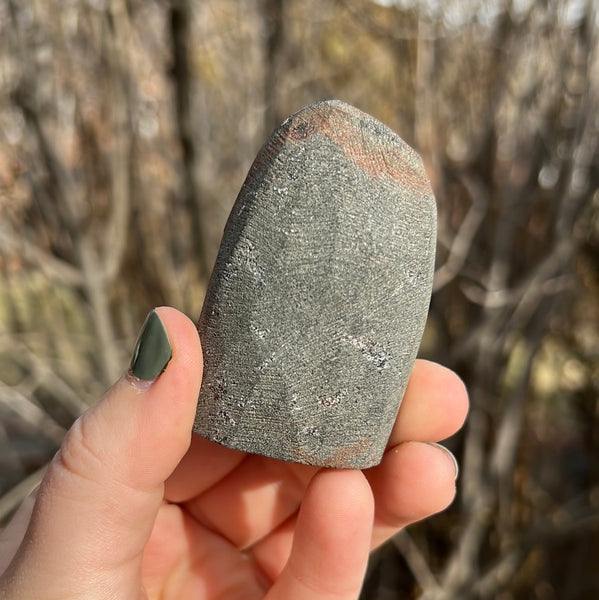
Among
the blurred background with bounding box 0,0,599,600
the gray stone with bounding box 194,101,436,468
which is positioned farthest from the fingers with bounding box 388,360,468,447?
the blurred background with bounding box 0,0,599,600

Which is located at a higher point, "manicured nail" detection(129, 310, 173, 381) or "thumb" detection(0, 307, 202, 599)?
"manicured nail" detection(129, 310, 173, 381)

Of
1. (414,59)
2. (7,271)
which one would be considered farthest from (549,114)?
(7,271)

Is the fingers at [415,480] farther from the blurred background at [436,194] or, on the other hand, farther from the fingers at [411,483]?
the blurred background at [436,194]

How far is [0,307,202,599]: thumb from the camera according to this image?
852mm

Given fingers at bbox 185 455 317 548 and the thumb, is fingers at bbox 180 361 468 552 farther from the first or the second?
the thumb

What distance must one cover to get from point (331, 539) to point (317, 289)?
407 millimetres

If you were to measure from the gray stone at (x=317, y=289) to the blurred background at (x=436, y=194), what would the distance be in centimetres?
92

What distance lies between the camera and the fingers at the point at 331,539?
3.19 feet

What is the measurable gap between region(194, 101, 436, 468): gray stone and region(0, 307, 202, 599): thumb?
10 centimetres

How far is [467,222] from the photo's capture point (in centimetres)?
191

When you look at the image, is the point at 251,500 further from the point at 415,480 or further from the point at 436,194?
the point at 436,194

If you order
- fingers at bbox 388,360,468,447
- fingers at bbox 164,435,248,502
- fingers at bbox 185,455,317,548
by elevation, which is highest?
fingers at bbox 388,360,468,447

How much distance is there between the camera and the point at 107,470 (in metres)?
0.86

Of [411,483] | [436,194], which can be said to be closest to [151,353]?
[411,483]
